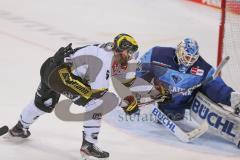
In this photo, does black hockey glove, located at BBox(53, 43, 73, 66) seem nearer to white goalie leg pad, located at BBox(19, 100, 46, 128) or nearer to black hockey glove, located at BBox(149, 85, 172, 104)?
white goalie leg pad, located at BBox(19, 100, 46, 128)

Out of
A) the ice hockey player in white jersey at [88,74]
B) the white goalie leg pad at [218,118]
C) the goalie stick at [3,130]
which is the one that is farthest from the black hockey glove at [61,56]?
the white goalie leg pad at [218,118]

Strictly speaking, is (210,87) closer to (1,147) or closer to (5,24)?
(1,147)

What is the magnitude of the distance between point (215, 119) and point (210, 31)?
2631 millimetres

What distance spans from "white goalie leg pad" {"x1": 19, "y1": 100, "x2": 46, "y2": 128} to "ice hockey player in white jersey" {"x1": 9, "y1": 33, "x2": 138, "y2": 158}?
96 millimetres

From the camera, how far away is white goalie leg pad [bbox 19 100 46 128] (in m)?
3.30

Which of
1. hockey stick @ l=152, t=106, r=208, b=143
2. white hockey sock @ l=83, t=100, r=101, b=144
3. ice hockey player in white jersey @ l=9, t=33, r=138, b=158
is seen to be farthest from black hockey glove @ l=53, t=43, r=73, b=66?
hockey stick @ l=152, t=106, r=208, b=143

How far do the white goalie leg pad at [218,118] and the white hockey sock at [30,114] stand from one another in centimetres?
100

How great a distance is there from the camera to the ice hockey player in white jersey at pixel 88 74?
9.87ft

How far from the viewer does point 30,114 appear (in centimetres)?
332

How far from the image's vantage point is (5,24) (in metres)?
6.04

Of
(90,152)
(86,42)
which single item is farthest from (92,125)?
(86,42)

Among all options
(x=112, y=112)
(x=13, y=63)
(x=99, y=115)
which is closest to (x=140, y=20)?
(x=13, y=63)

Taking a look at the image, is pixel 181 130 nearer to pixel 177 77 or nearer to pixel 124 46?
pixel 177 77

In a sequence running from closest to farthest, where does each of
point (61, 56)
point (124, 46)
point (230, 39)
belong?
1. point (124, 46)
2. point (61, 56)
3. point (230, 39)
